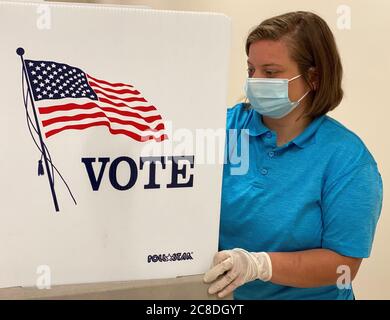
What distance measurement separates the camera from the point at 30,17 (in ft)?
2.50

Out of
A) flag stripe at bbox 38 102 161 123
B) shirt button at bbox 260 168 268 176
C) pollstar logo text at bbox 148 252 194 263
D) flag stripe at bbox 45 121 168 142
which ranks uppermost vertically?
flag stripe at bbox 38 102 161 123

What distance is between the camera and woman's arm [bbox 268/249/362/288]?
1.11 meters

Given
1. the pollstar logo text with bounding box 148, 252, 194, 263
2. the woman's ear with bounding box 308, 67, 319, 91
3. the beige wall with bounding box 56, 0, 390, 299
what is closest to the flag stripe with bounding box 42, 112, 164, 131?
the pollstar logo text with bounding box 148, 252, 194, 263

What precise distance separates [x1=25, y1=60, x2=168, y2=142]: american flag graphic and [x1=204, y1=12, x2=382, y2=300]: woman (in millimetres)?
464

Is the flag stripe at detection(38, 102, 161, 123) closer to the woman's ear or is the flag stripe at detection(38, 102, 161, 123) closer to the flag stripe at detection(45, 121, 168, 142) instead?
the flag stripe at detection(45, 121, 168, 142)

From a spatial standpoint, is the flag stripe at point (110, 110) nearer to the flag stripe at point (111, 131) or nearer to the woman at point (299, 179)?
the flag stripe at point (111, 131)

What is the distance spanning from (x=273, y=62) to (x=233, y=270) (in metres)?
0.55

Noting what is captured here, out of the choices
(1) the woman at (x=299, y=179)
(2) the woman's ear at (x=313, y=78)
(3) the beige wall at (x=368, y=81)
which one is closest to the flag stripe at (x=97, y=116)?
(1) the woman at (x=299, y=179)

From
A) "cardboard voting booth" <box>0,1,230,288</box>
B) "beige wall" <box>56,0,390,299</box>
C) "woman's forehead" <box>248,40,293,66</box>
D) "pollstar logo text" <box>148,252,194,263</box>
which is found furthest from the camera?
"beige wall" <box>56,0,390,299</box>

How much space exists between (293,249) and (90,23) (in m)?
0.77

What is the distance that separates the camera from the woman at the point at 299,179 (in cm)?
116

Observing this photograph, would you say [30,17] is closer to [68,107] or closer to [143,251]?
[68,107]

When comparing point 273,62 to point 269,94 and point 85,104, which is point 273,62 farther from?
point 85,104

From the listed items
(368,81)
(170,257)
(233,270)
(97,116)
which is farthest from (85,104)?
(368,81)
